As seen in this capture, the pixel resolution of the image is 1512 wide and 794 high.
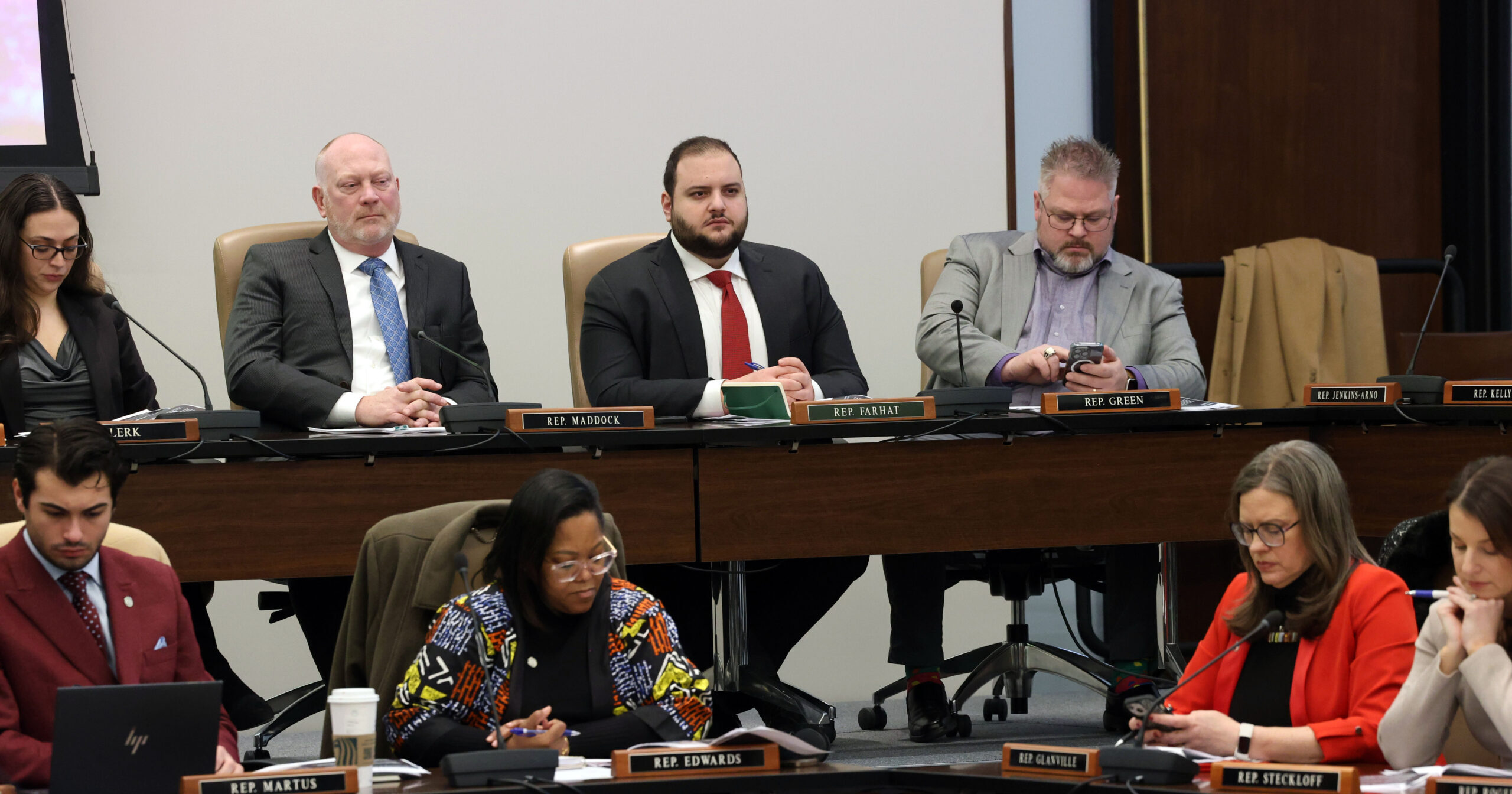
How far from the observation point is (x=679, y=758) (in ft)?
6.38

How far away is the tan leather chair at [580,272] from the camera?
4.09 meters

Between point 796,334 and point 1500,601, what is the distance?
2.20m

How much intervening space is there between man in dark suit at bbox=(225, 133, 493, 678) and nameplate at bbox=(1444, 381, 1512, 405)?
211 cm

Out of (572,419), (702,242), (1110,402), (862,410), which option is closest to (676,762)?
(572,419)

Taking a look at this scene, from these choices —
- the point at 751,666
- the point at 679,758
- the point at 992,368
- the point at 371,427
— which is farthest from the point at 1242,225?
the point at 679,758

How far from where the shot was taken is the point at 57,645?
2307 millimetres

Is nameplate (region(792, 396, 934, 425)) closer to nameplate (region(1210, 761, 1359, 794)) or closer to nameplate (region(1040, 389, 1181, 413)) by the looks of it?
nameplate (region(1040, 389, 1181, 413))

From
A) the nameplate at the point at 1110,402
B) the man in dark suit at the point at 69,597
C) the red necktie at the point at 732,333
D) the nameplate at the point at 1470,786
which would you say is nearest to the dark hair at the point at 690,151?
the red necktie at the point at 732,333

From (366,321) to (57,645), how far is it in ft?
5.78

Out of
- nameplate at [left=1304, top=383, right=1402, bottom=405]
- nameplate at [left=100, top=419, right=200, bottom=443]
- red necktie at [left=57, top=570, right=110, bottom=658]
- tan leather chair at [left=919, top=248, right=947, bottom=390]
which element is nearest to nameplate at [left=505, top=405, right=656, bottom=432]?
nameplate at [left=100, top=419, right=200, bottom=443]

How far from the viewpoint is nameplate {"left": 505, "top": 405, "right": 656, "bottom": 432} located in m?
3.15

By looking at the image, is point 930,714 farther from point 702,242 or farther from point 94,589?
point 94,589

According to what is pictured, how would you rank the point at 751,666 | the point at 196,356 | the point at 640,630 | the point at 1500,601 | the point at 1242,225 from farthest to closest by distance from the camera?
the point at 1242,225 → the point at 196,356 → the point at 751,666 → the point at 640,630 → the point at 1500,601

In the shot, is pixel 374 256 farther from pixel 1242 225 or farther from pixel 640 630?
pixel 1242 225
